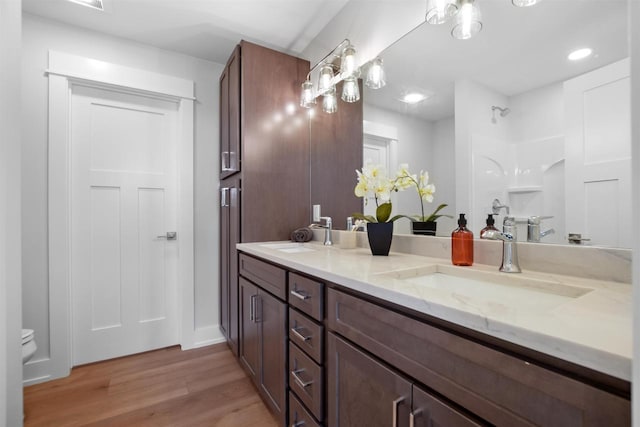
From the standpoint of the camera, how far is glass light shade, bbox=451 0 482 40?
3.52ft

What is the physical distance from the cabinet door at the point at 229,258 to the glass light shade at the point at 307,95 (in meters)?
0.76

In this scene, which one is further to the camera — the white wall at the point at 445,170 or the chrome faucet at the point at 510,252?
the white wall at the point at 445,170

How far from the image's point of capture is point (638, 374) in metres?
0.32

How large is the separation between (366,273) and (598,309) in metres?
0.52

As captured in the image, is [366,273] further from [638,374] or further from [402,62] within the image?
[402,62]

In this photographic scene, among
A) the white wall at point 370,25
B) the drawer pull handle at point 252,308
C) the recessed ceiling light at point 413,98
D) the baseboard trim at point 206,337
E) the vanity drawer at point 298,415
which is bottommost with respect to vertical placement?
the baseboard trim at point 206,337

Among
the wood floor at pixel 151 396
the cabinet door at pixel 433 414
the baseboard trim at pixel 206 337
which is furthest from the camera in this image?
the baseboard trim at pixel 206 337

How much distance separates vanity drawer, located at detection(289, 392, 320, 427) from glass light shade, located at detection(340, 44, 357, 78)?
5.79ft

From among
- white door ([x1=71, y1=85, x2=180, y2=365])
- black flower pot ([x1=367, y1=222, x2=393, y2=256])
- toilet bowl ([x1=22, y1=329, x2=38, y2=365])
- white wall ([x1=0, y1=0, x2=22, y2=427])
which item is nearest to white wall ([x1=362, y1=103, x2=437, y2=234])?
black flower pot ([x1=367, y1=222, x2=393, y2=256])

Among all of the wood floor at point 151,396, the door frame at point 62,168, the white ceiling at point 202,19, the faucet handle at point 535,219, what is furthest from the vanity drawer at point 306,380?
the white ceiling at point 202,19

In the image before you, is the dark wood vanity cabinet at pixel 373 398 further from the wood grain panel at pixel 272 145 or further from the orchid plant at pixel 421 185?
the wood grain panel at pixel 272 145

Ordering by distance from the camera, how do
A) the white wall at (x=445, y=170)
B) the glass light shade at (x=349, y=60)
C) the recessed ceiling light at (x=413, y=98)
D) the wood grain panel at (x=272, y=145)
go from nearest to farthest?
the white wall at (x=445, y=170) < the recessed ceiling light at (x=413, y=98) < the glass light shade at (x=349, y=60) < the wood grain panel at (x=272, y=145)

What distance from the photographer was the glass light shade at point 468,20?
107 cm

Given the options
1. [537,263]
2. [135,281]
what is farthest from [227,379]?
[537,263]
